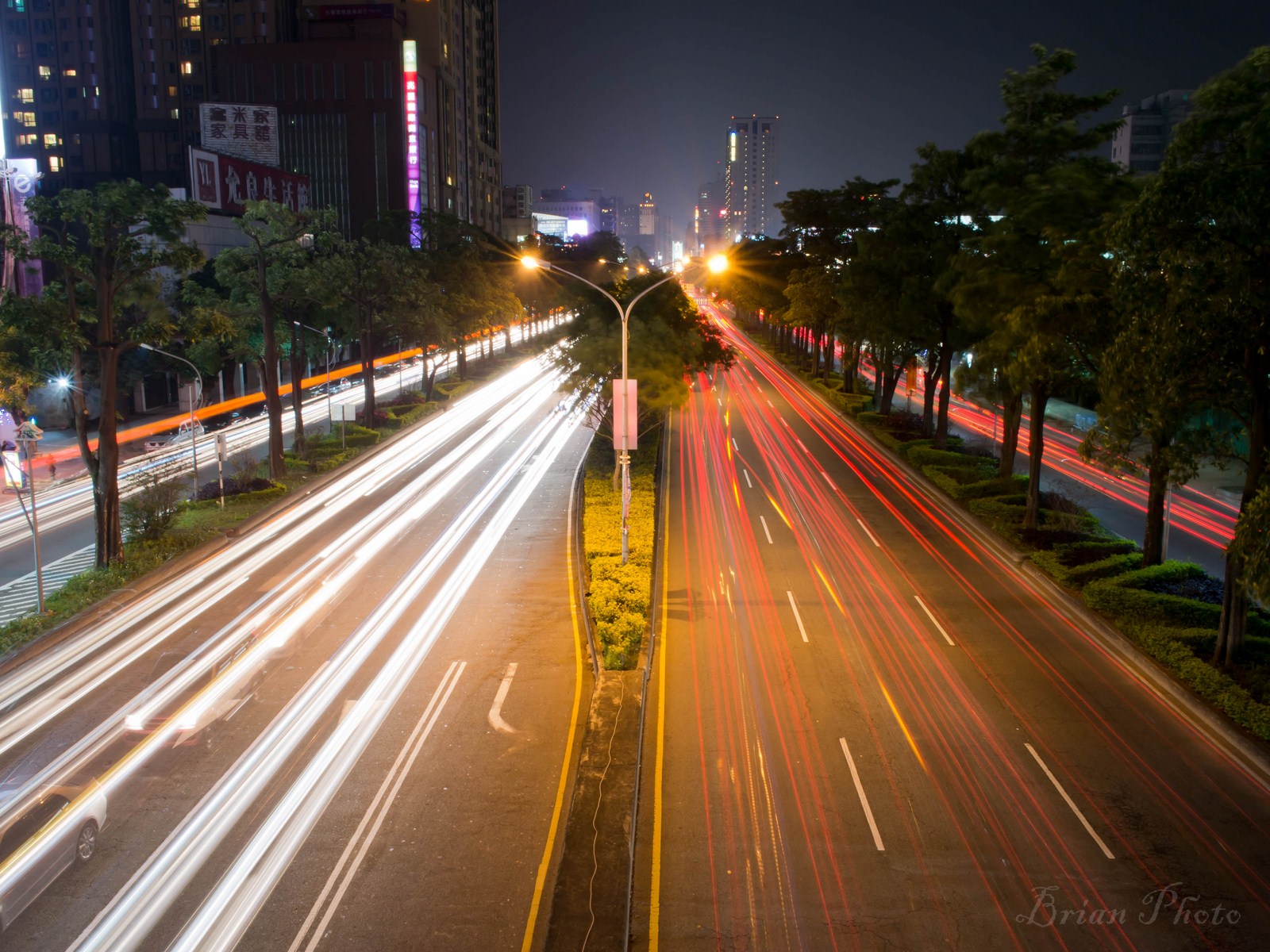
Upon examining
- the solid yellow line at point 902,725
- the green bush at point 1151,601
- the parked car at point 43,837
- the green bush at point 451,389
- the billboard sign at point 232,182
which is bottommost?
the solid yellow line at point 902,725

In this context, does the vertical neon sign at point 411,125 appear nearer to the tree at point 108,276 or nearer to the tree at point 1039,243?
the tree at point 108,276

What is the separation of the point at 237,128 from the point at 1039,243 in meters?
81.1

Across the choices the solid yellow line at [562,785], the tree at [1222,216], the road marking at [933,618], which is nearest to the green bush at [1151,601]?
the road marking at [933,618]

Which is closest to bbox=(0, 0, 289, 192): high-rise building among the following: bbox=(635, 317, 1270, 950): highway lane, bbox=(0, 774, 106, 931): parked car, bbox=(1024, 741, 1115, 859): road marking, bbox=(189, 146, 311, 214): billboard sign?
bbox=(189, 146, 311, 214): billboard sign

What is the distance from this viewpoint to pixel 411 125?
115625mm

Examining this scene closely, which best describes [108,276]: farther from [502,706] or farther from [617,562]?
[502,706]

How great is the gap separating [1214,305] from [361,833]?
1505 cm

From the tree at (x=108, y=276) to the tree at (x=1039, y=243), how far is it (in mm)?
21197

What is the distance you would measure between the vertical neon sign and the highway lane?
10221 centimetres

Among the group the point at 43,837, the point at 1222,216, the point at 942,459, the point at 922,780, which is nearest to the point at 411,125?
the point at 942,459

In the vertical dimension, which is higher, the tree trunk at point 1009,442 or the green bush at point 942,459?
the tree trunk at point 1009,442

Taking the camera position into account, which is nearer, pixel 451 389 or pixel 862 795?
pixel 862 795

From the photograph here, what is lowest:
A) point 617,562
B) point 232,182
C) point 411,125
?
point 617,562

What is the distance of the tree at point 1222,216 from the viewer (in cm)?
1400
